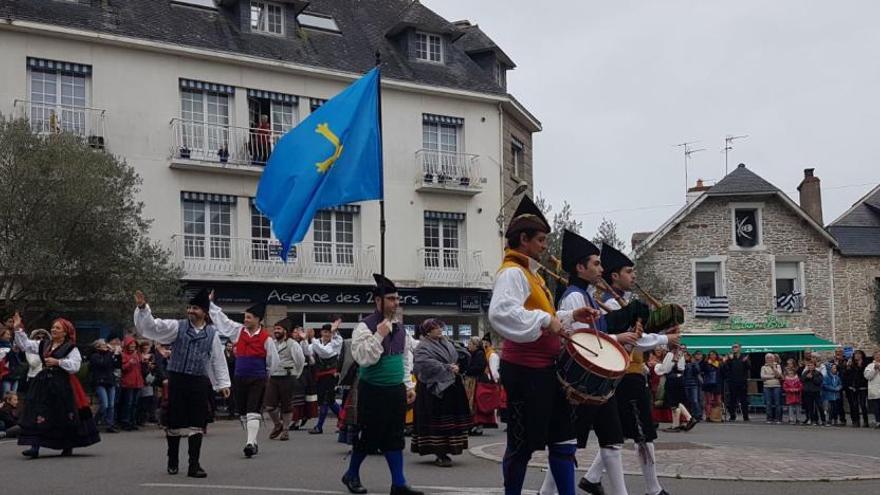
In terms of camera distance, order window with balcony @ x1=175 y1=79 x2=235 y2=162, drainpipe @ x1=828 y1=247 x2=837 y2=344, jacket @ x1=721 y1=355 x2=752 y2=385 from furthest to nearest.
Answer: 1. drainpipe @ x1=828 y1=247 x2=837 y2=344
2. window with balcony @ x1=175 y1=79 x2=235 y2=162
3. jacket @ x1=721 y1=355 x2=752 y2=385

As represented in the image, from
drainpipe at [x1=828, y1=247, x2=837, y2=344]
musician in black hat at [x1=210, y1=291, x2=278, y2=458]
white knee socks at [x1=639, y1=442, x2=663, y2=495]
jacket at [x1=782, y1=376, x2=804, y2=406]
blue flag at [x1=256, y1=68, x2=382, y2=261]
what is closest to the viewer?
white knee socks at [x1=639, y1=442, x2=663, y2=495]

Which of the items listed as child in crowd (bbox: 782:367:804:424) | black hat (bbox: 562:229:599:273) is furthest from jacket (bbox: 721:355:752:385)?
black hat (bbox: 562:229:599:273)

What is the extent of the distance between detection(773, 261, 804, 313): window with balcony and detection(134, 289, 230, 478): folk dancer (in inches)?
1286

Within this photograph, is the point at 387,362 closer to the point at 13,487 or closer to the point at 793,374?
the point at 13,487

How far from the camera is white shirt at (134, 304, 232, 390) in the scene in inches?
408

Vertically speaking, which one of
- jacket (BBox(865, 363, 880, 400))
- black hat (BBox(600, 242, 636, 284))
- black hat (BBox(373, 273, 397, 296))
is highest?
black hat (BBox(600, 242, 636, 284))

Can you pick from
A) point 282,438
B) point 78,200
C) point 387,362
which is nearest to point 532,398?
point 387,362

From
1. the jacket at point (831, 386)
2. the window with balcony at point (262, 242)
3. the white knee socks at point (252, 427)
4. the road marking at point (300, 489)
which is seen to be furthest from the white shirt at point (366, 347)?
the window with balcony at point (262, 242)

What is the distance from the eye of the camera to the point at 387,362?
955 centimetres

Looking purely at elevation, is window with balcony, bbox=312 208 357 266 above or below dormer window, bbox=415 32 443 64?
below

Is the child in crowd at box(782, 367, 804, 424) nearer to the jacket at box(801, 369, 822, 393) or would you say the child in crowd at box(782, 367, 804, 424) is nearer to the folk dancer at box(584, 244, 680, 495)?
the jacket at box(801, 369, 822, 393)

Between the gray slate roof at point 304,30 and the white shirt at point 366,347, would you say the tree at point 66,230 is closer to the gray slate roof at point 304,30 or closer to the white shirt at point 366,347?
the gray slate roof at point 304,30

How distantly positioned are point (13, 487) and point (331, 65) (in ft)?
77.7

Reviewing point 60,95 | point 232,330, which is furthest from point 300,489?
point 60,95
